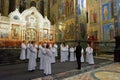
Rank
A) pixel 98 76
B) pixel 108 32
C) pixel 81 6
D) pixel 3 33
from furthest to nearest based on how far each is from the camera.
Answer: pixel 81 6 → pixel 108 32 → pixel 3 33 → pixel 98 76

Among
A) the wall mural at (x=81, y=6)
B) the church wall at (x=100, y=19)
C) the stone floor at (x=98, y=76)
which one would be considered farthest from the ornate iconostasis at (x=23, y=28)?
the stone floor at (x=98, y=76)

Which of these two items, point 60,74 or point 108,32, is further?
point 108,32

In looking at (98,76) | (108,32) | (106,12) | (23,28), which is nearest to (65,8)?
(106,12)

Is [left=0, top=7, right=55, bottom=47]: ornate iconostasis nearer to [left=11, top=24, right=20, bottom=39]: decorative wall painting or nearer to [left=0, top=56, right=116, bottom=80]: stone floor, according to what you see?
[left=11, top=24, right=20, bottom=39]: decorative wall painting

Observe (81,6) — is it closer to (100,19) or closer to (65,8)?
(65,8)

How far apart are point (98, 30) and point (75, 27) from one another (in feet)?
12.2

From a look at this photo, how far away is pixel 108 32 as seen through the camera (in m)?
19.3

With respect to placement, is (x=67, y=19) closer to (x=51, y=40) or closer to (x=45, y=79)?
(x=51, y=40)

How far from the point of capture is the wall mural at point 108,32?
18.6 m

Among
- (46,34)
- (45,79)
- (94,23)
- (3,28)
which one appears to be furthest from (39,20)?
(45,79)

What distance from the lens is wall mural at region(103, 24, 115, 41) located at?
18641 mm

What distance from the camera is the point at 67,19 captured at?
21984 millimetres

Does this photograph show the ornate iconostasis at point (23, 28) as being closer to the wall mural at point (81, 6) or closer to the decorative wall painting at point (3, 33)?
the decorative wall painting at point (3, 33)

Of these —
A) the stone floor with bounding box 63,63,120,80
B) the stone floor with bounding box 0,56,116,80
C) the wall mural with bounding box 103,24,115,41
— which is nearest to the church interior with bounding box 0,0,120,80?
the wall mural with bounding box 103,24,115,41
